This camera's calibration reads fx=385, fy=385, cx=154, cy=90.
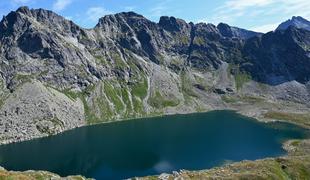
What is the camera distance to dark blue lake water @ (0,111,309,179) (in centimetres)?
13875

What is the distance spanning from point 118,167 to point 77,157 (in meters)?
27.4

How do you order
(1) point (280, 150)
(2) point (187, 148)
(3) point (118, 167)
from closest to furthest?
1. (3) point (118, 167)
2. (1) point (280, 150)
3. (2) point (187, 148)

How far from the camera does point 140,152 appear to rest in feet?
523

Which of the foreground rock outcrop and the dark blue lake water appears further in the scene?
the dark blue lake water

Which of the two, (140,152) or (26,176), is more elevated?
(26,176)

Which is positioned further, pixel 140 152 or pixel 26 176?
pixel 140 152

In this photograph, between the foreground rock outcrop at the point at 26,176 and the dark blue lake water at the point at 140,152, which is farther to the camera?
the dark blue lake water at the point at 140,152

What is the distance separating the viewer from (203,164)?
13550 centimetres

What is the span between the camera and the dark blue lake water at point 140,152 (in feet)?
455

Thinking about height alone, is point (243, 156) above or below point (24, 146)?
below

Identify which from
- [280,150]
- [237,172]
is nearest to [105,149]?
[280,150]

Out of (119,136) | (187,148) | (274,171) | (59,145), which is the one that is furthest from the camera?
(119,136)

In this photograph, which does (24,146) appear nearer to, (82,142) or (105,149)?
(82,142)

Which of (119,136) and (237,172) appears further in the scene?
(119,136)
